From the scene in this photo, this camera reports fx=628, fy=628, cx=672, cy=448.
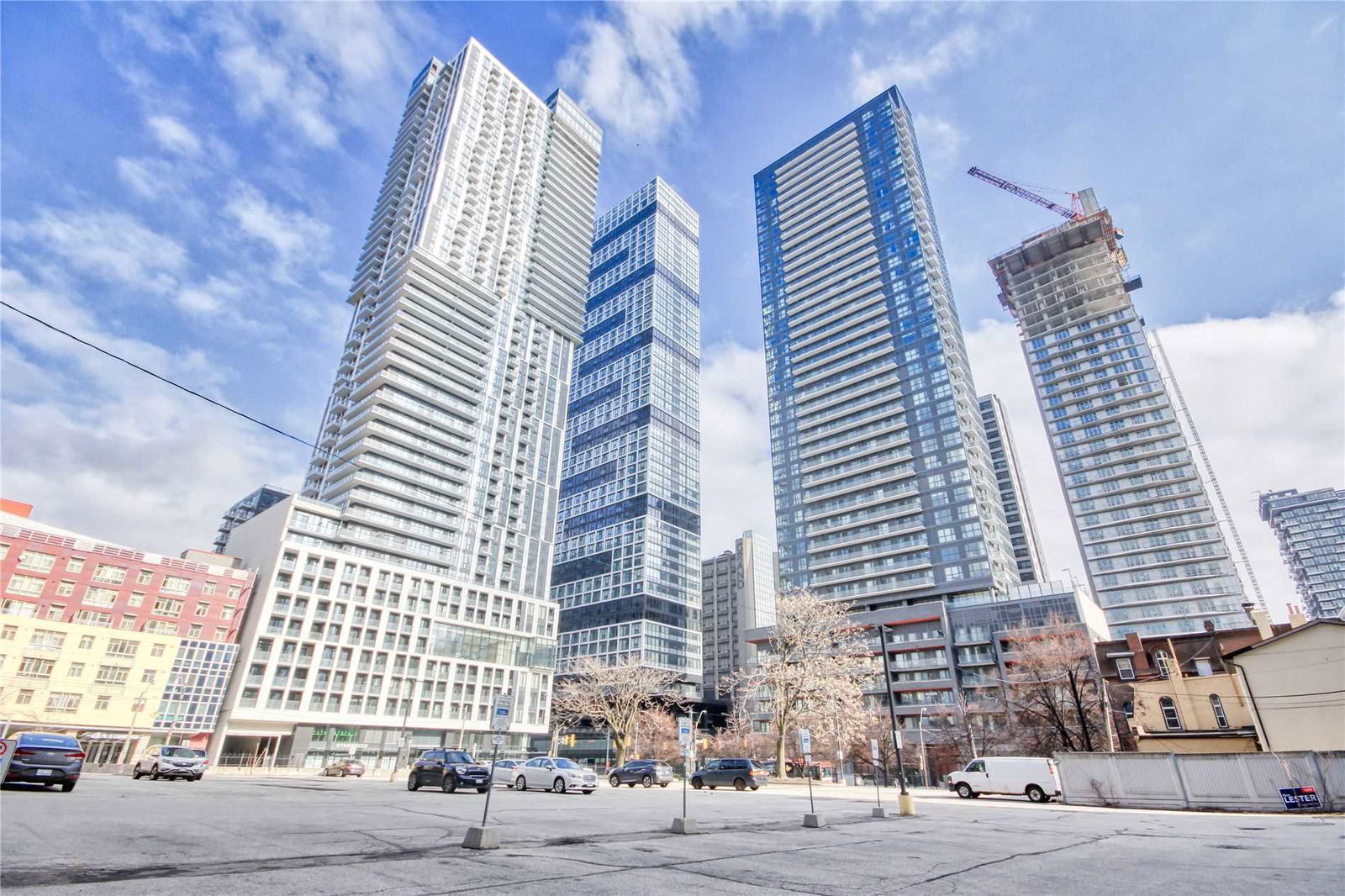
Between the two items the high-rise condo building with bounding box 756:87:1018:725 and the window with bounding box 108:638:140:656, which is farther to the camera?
the high-rise condo building with bounding box 756:87:1018:725

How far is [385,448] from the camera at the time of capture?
3565 inches

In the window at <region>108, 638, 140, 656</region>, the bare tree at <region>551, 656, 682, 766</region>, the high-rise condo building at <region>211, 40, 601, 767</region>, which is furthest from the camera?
the high-rise condo building at <region>211, 40, 601, 767</region>

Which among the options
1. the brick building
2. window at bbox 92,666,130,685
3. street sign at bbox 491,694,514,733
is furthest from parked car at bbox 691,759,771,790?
window at bbox 92,666,130,685

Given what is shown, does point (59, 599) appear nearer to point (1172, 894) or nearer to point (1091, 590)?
point (1172, 894)

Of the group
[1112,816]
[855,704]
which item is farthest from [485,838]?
[855,704]

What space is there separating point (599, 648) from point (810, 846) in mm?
108284

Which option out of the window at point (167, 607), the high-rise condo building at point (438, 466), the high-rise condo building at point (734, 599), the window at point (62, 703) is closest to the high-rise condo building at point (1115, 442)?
the high-rise condo building at point (734, 599)

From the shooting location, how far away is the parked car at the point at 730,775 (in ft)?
112

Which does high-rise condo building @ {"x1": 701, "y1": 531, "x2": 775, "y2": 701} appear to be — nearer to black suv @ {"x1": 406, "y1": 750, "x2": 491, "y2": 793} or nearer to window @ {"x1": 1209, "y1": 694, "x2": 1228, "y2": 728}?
window @ {"x1": 1209, "y1": 694, "x2": 1228, "y2": 728}

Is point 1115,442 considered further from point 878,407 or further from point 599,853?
point 599,853

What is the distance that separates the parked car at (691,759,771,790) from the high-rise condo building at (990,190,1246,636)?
322 ft

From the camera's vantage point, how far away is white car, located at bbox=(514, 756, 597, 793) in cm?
2564

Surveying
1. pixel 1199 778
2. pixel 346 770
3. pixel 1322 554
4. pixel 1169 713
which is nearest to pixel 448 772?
pixel 1199 778

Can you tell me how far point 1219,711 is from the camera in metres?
39.1
